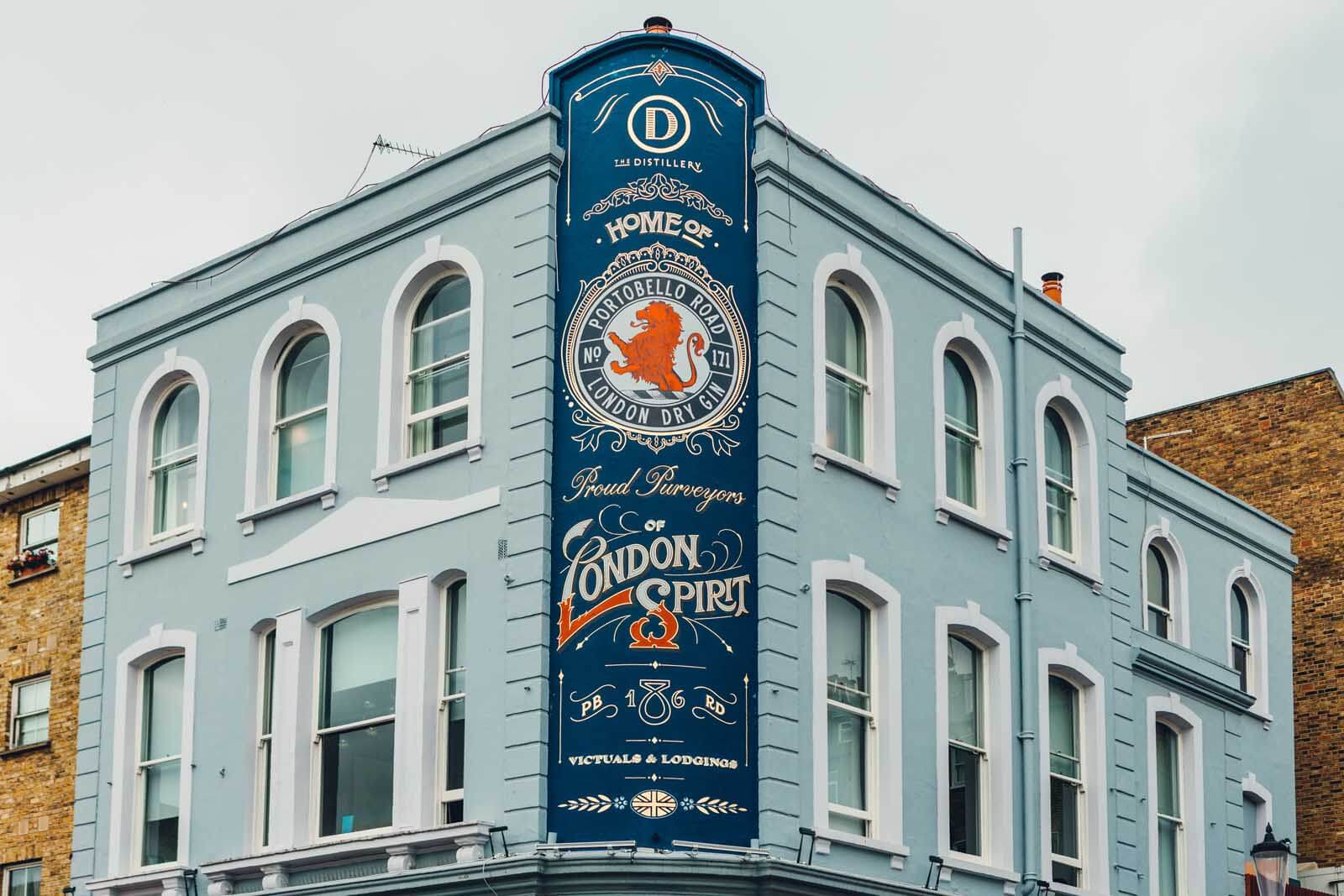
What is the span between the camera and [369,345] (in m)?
23.1

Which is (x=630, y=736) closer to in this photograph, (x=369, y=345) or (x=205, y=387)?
(x=369, y=345)

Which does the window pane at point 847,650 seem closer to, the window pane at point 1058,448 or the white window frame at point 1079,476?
the white window frame at point 1079,476

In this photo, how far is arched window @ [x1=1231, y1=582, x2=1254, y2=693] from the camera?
103ft

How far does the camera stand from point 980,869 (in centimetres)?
2270

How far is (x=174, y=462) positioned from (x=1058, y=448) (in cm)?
1088

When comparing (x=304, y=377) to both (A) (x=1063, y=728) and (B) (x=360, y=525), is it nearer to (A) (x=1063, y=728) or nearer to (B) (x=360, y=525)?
(B) (x=360, y=525)

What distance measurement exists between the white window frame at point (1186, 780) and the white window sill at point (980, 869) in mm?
4096

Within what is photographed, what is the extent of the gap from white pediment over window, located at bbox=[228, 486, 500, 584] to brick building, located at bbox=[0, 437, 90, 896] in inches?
229

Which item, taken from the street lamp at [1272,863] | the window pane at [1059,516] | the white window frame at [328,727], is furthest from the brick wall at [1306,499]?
the white window frame at [328,727]

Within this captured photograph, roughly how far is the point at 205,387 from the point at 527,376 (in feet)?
18.6

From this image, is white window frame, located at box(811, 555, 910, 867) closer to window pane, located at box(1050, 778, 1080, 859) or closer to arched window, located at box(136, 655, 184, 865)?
window pane, located at box(1050, 778, 1080, 859)

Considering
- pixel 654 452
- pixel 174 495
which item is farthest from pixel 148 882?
pixel 654 452

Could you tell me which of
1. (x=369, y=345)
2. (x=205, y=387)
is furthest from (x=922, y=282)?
(x=205, y=387)

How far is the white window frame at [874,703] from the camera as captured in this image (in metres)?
20.8
